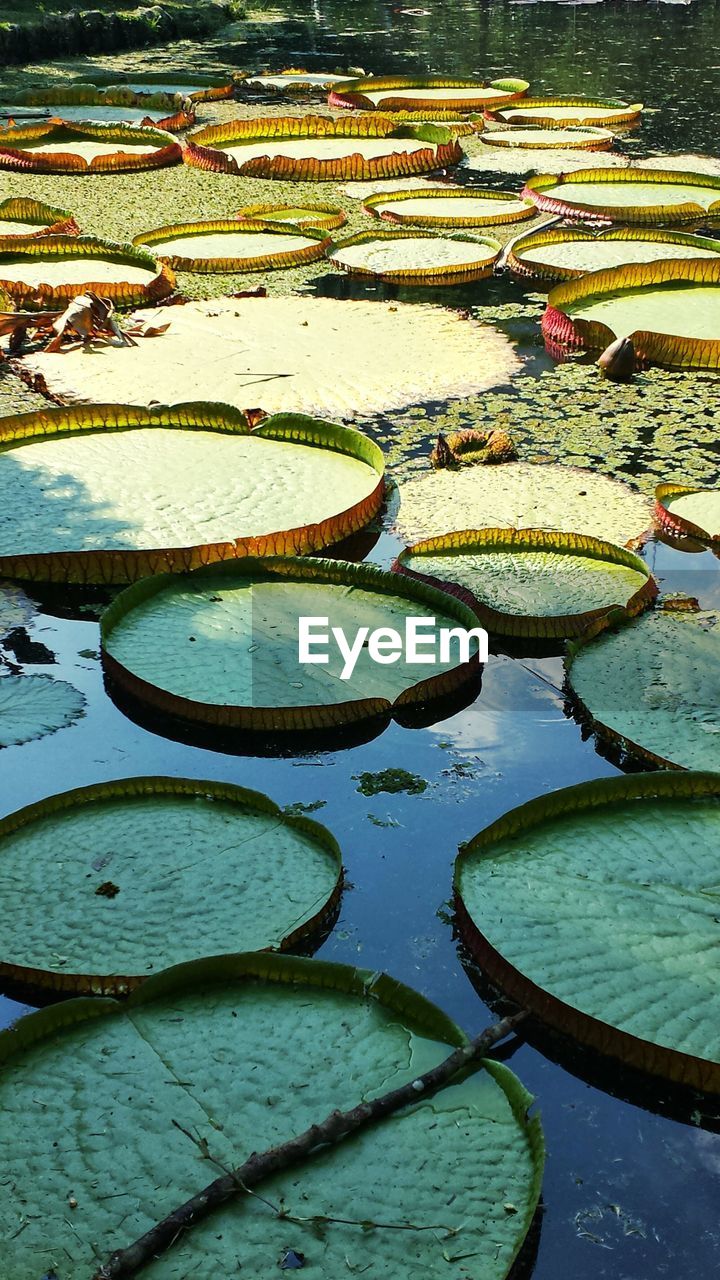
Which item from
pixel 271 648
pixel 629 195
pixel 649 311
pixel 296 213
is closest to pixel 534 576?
pixel 271 648

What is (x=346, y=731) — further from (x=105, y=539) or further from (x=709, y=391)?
(x=709, y=391)

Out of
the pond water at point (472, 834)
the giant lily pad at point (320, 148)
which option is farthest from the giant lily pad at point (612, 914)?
the giant lily pad at point (320, 148)

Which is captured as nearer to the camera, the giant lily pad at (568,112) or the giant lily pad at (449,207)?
the giant lily pad at (449,207)

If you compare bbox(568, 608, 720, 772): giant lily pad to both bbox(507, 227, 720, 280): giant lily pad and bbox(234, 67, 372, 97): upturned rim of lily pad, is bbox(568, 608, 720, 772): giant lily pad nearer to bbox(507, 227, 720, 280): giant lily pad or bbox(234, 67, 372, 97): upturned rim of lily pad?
bbox(507, 227, 720, 280): giant lily pad

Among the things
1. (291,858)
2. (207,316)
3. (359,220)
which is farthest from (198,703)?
(359,220)

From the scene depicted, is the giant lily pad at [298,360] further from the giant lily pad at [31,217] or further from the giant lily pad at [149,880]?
the giant lily pad at [149,880]
